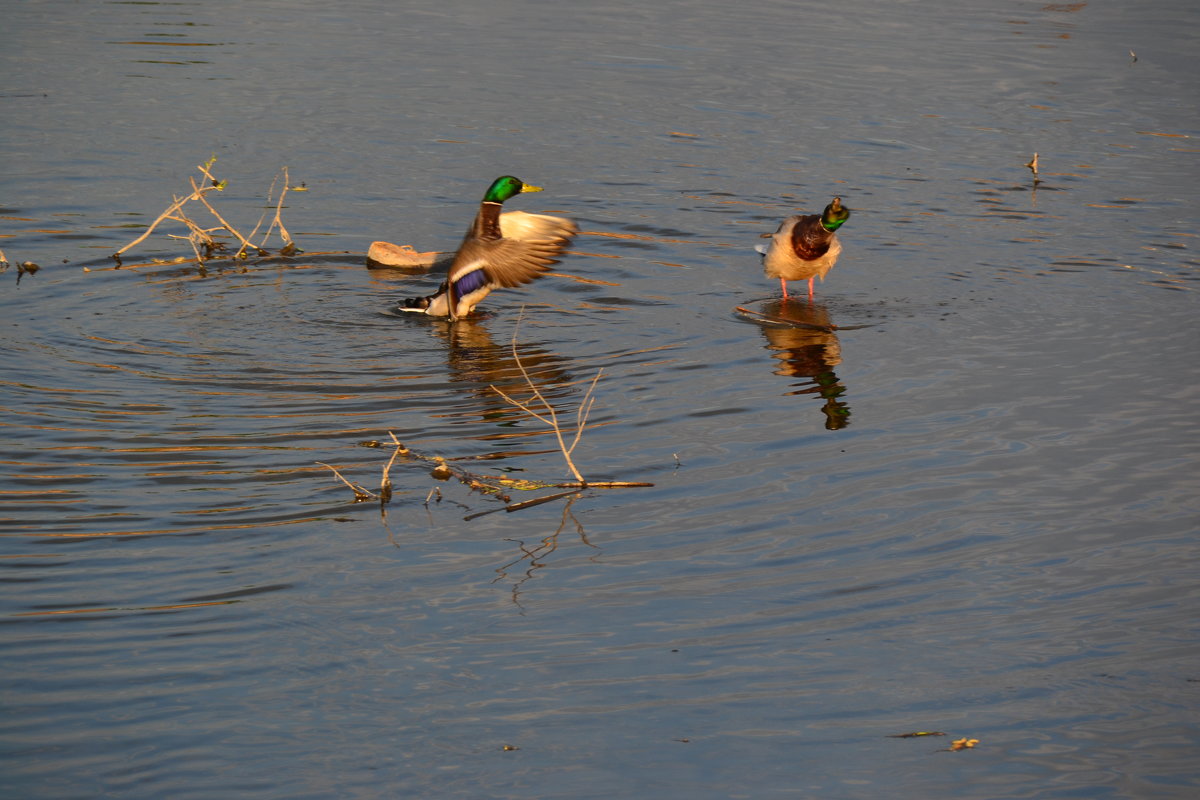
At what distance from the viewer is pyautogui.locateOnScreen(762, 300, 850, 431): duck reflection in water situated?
817cm

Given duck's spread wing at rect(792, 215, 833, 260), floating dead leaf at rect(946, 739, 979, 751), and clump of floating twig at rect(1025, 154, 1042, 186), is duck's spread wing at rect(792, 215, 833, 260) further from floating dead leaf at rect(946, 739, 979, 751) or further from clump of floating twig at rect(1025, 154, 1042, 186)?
floating dead leaf at rect(946, 739, 979, 751)

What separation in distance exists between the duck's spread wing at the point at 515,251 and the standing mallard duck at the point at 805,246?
1.52 m

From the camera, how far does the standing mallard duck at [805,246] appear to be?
9984mm

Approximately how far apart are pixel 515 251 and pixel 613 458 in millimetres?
3093

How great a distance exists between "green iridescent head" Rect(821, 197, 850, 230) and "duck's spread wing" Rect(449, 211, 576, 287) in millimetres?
1781

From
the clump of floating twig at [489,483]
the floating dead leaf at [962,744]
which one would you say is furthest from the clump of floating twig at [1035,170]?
the floating dead leaf at [962,744]

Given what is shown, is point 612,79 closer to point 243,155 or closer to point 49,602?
point 243,155

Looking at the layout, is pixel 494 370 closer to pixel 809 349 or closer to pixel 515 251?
Result: pixel 515 251

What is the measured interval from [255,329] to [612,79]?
916cm

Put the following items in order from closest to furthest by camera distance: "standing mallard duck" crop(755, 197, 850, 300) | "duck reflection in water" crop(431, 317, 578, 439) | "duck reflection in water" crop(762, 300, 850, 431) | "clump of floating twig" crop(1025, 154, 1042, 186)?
"duck reflection in water" crop(431, 317, 578, 439) → "duck reflection in water" crop(762, 300, 850, 431) → "standing mallard duck" crop(755, 197, 850, 300) → "clump of floating twig" crop(1025, 154, 1042, 186)

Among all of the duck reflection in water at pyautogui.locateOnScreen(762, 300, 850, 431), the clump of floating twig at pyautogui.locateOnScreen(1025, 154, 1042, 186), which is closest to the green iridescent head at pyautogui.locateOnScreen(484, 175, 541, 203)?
the duck reflection in water at pyautogui.locateOnScreen(762, 300, 850, 431)

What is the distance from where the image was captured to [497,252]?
Answer: 9781 millimetres

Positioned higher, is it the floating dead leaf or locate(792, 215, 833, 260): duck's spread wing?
locate(792, 215, 833, 260): duck's spread wing

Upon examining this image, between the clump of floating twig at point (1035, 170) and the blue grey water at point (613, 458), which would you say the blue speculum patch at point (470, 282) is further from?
the clump of floating twig at point (1035, 170)
